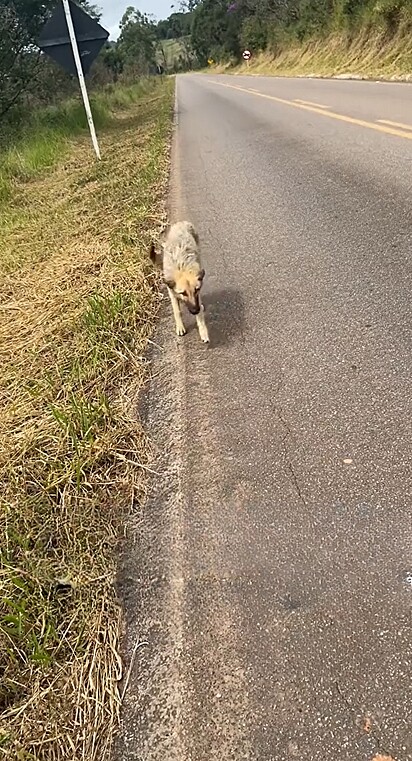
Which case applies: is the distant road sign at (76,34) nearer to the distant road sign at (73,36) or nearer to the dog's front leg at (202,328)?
the distant road sign at (73,36)

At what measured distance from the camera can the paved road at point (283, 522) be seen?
171 cm

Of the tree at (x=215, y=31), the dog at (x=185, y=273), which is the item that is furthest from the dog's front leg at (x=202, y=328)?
the tree at (x=215, y=31)

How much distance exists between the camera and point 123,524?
253cm

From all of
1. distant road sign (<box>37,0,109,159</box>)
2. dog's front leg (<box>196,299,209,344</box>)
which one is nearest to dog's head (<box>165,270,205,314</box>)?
dog's front leg (<box>196,299,209,344</box>)

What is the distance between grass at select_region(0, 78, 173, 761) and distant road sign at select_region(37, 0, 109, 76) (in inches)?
→ 226

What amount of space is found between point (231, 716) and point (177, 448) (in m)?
1.40

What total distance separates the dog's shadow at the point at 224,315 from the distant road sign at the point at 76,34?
8.40 meters

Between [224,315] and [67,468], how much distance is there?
1.92 metres

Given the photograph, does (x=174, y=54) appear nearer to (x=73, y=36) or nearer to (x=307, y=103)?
(x=307, y=103)

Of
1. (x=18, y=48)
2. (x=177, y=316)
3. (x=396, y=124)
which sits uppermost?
(x=18, y=48)

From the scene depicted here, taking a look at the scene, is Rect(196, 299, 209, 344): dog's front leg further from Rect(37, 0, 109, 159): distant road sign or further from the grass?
Rect(37, 0, 109, 159): distant road sign

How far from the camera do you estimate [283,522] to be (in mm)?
2336

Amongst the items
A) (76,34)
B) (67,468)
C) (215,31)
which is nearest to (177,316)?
(67,468)

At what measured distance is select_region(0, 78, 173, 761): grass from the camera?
1853 mm
